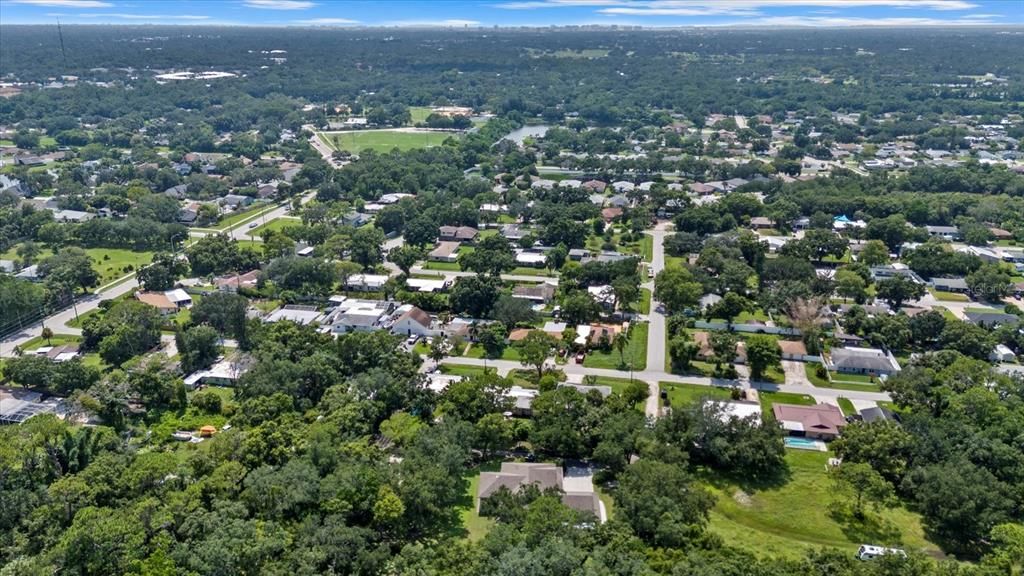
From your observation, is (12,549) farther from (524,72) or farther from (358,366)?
(524,72)

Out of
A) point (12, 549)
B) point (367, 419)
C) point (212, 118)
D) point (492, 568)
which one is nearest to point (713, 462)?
point (492, 568)

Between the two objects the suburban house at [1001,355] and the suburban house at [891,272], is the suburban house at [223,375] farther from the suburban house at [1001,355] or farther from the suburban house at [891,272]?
the suburban house at [891,272]

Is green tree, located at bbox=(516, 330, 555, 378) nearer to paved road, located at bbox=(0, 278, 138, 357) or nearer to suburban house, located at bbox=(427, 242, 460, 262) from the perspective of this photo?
suburban house, located at bbox=(427, 242, 460, 262)

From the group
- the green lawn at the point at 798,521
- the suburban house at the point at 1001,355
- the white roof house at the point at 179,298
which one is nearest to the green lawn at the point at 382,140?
the white roof house at the point at 179,298

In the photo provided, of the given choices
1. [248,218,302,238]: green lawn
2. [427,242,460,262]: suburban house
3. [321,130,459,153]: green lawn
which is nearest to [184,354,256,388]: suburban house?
[427,242,460,262]: suburban house

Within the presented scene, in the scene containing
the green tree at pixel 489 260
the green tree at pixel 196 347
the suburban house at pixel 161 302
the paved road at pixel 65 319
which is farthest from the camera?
the green tree at pixel 489 260

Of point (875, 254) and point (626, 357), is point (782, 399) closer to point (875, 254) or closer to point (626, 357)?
point (626, 357)

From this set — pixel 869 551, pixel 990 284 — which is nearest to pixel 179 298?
pixel 869 551
